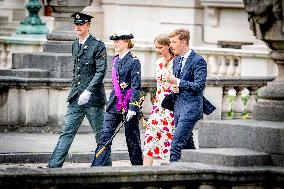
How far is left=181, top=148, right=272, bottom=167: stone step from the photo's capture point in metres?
12.3

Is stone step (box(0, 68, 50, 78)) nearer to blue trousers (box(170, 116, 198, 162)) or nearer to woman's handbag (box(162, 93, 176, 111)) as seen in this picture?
woman's handbag (box(162, 93, 176, 111))

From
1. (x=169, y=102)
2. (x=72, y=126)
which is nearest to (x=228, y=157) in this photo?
(x=169, y=102)

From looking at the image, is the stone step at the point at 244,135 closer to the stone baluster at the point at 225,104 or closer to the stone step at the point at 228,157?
the stone step at the point at 228,157

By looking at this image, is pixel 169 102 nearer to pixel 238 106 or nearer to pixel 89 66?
pixel 89 66

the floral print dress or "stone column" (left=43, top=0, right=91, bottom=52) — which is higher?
"stone column" (left=43, top=0, right=91, bottom=52)

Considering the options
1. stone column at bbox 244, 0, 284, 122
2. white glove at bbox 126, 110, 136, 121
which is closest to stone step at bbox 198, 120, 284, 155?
stone column at bbox 244, 0, 284, 122

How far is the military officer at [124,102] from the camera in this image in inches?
630

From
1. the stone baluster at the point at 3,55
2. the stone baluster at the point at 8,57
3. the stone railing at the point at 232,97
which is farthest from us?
the stone baluster at the point at 3,55

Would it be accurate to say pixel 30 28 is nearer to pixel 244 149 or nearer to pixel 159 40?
pixel 159 40

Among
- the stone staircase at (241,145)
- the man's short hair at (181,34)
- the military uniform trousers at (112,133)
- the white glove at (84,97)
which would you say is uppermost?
the man's short hair at (181,34)

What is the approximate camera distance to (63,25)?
22812 millimetres

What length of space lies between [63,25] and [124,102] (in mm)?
6893

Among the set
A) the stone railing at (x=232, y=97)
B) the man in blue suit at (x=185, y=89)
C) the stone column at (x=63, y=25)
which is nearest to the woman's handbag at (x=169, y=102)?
the man in blue suit at (x=185, y=89)

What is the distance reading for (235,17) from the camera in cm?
3662
